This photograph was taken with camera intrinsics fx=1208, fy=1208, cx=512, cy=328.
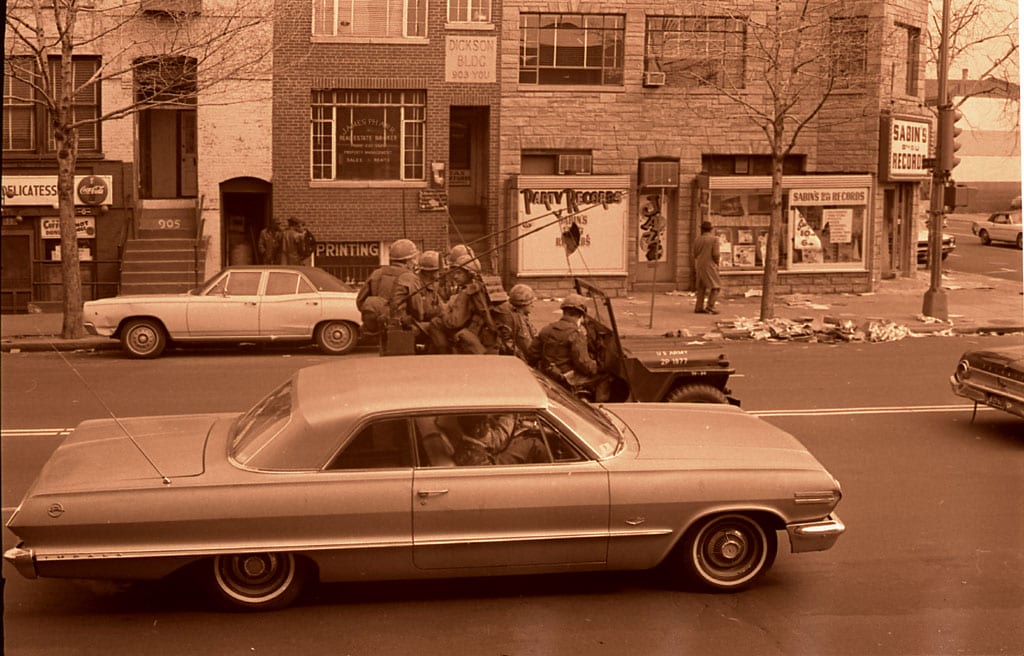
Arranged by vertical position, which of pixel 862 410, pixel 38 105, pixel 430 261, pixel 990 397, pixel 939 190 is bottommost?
pixel 862 410

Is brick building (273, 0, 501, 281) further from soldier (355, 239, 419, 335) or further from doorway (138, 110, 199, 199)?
doorway (138, 110, 199, 199)

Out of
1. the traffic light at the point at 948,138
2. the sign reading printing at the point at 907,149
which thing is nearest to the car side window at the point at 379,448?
the traffic light at the point at 948,138

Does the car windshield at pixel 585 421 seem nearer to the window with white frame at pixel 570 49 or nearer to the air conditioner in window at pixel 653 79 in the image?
the window with white frame at pixel 570 49

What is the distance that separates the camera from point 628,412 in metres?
6.84

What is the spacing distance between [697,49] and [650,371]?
3.71 meters

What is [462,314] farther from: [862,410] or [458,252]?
[862,410]

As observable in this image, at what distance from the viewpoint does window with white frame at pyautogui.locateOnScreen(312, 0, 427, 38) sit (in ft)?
25.3

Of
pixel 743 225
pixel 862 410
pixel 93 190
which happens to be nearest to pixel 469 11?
pixel 93 190

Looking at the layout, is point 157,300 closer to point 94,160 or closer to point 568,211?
point 94,160

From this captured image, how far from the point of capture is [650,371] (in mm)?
8211

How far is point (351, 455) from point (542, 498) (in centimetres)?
91

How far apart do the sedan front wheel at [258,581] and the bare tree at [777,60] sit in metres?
5.30

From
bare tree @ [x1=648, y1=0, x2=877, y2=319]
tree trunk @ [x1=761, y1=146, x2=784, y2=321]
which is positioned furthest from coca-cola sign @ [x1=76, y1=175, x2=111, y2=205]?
tree trunk @ [x1=761, y1=146, x2=784, y2=321]

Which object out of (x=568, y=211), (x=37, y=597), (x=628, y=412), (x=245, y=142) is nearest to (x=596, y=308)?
(x=568, y=211)
